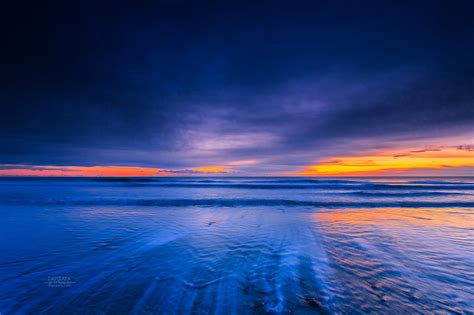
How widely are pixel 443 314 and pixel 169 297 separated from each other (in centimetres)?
421

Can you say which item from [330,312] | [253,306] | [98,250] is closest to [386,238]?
[330,312]

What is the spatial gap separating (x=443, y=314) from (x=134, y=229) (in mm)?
8838

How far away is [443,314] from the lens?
9.59ft

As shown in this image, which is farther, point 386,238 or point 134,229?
point 134,229

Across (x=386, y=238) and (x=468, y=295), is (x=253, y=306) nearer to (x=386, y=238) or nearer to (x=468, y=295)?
(x=468, y=295)

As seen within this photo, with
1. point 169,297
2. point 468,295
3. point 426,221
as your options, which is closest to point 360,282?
point 468,295

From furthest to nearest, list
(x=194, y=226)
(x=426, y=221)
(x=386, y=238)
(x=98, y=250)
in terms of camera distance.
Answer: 1. (x=426, y=221)
2. (x=194, y=226)
3. (x=386, y=238)
4. (x=98, y=250)

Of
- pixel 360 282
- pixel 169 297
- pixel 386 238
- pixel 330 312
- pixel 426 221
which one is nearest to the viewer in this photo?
pixel 330 312

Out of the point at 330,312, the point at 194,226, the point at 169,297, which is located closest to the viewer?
the point at 330,312

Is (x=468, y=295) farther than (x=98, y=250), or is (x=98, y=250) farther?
(x=98, y=250)

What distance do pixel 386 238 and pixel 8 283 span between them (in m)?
9.87

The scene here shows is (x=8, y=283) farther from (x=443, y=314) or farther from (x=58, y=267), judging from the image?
(x=443, y=314)

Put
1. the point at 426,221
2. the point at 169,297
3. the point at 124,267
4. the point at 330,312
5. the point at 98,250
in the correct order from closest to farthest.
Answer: the point at 330,312, the point at 169,297, the point at 124,267, the point at 98,250, the point at 426,221

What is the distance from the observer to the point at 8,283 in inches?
150
